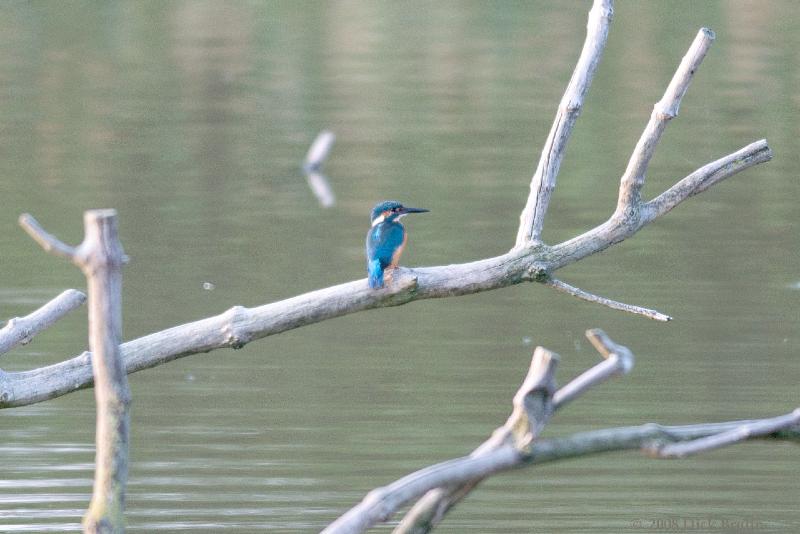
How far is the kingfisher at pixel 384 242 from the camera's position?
335 cm

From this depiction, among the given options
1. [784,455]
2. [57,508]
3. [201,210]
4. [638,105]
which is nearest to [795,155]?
[638,105]

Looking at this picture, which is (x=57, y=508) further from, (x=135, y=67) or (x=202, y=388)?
(x=135, y=67)

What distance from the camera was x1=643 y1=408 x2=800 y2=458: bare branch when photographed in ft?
8.45

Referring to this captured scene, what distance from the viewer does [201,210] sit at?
969 cm

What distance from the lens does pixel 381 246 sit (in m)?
3.65

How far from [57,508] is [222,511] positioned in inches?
22.0

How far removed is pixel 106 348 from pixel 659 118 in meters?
1.38

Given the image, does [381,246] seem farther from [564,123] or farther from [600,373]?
[600,373]

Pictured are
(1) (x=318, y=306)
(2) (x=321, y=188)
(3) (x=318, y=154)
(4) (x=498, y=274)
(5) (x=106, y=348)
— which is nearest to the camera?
(5) (x=106, y=348)

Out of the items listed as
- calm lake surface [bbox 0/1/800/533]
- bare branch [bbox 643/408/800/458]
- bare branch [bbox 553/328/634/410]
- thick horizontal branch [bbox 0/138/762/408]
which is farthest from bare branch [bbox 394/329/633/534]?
calm lake surface [bbox 0/1/800/533]

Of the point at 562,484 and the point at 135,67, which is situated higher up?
the point at 135,67

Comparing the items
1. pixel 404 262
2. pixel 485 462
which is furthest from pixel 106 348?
pixel 404 262

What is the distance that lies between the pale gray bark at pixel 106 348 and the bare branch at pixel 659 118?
1270 mm

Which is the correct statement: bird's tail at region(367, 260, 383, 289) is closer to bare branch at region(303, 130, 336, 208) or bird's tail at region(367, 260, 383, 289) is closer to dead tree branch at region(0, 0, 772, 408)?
dead tree branch at region(0, 0, 772, 408)
